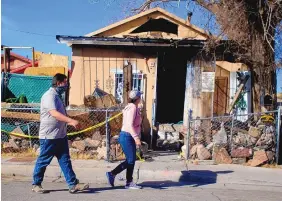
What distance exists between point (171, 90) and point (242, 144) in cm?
567

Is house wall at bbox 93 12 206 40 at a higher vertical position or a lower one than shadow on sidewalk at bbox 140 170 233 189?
higher

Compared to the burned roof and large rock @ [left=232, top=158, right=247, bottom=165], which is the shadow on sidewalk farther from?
the burned roof

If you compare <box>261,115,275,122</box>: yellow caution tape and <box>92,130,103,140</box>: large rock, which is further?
<box>92,130,103,140</box>: large rock

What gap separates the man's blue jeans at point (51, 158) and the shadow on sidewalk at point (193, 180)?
5.41ft

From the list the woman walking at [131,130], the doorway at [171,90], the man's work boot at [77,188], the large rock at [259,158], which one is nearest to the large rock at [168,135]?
the doorway at [171,90]

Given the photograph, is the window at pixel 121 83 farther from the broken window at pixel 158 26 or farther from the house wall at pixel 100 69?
the broken window at pixel 158 26

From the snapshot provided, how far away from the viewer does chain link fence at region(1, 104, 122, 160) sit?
9.60 metres

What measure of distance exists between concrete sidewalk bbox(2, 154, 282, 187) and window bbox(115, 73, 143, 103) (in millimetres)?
3679

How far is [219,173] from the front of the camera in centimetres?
805

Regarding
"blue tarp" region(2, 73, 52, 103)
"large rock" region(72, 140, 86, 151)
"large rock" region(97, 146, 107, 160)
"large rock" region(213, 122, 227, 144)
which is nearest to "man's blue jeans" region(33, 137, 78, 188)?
"large rock" region(97, 146, 107, 160)

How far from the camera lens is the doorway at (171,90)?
42.8ft

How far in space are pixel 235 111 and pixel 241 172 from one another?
3.81 m

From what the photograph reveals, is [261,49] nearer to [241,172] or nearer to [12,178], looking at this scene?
[241,172]

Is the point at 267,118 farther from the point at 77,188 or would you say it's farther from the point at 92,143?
the point at 77,188
